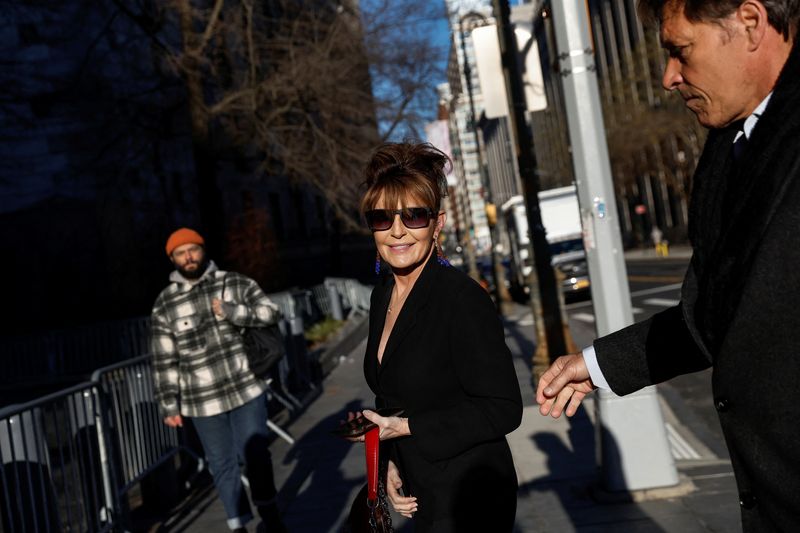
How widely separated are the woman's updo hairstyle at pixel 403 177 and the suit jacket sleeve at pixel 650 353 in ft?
2.94

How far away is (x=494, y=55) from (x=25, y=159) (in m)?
19.8

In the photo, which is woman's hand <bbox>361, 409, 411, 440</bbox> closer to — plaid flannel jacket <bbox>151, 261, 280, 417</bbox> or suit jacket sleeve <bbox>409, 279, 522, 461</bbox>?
suit jacket sleeve <bbox>409, 279, 522, 461</bbox>

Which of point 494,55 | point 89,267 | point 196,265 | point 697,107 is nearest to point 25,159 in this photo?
point 89,267

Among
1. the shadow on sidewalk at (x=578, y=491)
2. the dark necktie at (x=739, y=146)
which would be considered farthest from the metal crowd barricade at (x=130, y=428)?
the dark necktie at (x=739, y=146)

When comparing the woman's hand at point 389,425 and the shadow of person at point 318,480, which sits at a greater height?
the woman's hand at point 389,425

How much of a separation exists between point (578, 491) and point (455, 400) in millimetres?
3554

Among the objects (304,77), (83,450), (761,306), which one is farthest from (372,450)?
(304,77)

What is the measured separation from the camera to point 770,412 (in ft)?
5.41

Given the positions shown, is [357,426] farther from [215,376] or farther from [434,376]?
[215,376]

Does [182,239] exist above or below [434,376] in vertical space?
above

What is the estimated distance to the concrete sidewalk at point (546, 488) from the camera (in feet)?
17.3

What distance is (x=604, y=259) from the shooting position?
5914 mm

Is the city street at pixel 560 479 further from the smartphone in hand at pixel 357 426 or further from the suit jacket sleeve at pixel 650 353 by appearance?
the suit jacket sleeve at pixel 650 353

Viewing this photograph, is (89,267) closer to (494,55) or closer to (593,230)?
(494,55)
